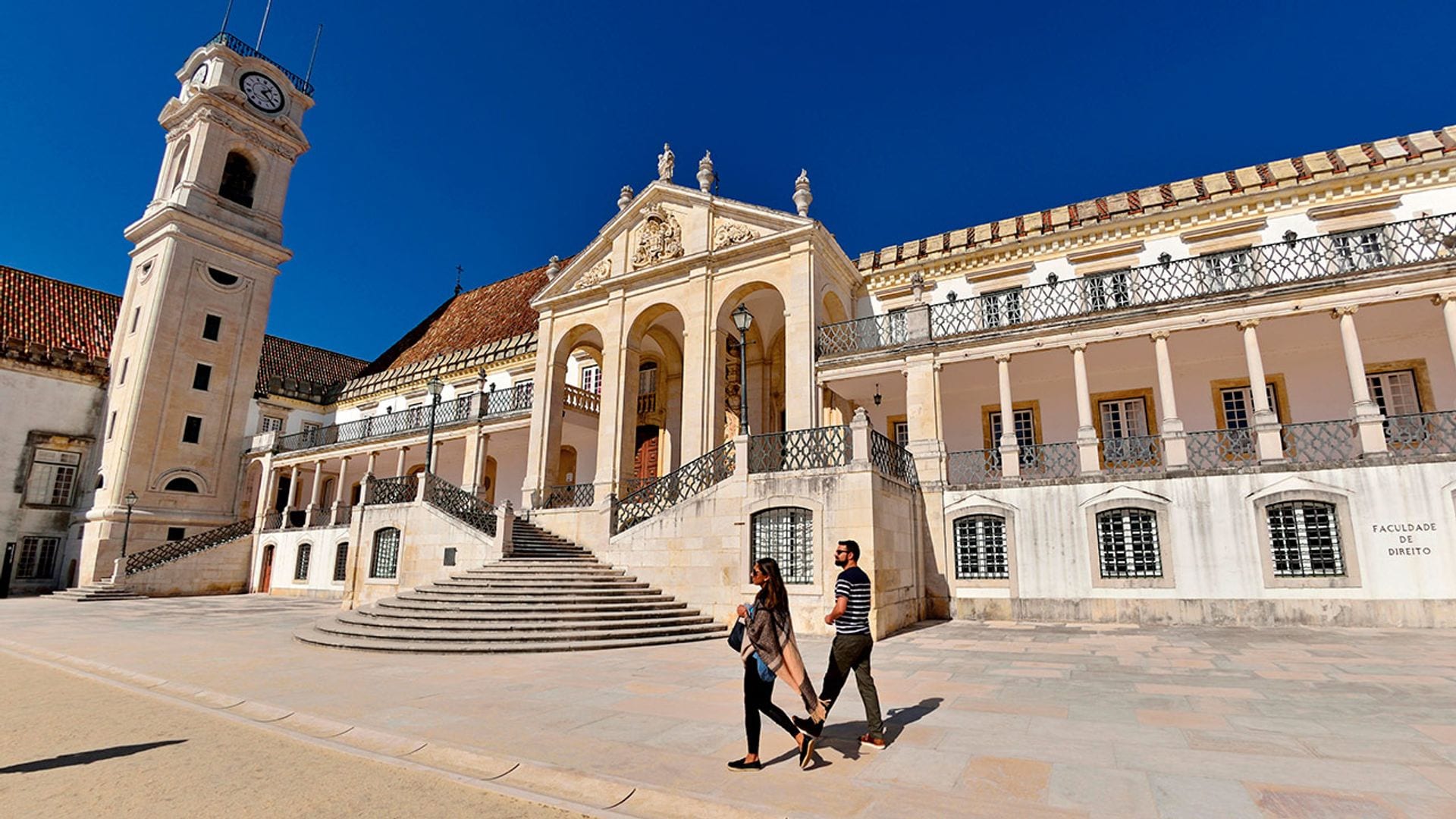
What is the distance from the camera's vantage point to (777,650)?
4547 millimetres

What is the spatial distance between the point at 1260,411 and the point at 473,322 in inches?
1301

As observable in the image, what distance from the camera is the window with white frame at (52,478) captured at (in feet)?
94.0

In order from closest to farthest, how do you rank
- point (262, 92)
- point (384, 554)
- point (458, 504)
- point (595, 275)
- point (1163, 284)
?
point (1163, 284) → point (458, 504) → point (384, 554) → point (595, 275) → point (262, 92)

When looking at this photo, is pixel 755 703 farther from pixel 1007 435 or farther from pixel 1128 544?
pixel 1007 435

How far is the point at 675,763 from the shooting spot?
4.67 metres

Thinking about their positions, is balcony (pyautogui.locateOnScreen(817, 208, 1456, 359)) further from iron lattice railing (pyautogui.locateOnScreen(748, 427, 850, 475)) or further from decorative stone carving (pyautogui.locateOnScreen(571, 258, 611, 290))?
decorative stone carving (pyautogui.locateOnScreen(571, 258, 611, 290))

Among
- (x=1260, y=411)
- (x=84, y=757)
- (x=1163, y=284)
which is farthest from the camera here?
(x=1163, y=284)

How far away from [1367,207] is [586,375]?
2361cm

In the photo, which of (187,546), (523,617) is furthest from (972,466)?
(187,546)

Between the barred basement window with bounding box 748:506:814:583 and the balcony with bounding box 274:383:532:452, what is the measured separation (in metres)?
13.6

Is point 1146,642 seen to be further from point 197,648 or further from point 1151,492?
point 197,648

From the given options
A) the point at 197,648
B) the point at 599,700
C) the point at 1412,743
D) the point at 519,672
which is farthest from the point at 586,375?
the point at 1412,743

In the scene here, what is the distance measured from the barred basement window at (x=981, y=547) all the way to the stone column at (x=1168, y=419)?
12.0 ft

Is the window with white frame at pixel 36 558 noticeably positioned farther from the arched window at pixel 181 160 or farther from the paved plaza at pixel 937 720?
the paved plaza at pixel 937 720
